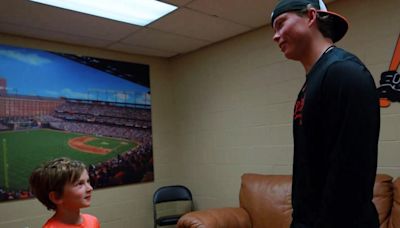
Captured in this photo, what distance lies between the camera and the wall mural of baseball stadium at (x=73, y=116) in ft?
10.1

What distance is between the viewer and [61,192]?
1460mm

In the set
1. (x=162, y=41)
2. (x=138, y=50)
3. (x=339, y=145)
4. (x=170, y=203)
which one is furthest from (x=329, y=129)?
(x=170, y=203)

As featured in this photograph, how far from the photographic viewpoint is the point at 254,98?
132 inches

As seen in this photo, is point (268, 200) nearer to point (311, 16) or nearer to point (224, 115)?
point (224, 115)

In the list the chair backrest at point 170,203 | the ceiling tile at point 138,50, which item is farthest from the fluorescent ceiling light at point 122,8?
the chair backrest at point 170,203

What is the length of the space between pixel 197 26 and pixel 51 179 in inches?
83.8

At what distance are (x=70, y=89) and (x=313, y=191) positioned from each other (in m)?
3.14

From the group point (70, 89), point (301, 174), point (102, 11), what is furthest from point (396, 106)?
point (70, 89)

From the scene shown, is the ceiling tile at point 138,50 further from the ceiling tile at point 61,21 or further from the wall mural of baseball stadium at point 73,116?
the ceiling tile at point 61,21

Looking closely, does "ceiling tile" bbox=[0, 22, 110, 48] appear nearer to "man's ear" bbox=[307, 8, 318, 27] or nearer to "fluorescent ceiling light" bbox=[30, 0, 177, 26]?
"fluorescent ceiling light" bbox=[30, 0, 177, 26]

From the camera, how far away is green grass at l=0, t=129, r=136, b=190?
304 centimetres

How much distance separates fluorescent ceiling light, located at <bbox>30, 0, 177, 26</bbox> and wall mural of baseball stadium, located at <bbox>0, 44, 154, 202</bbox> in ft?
3.04

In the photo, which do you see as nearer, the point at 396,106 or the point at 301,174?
the point at 301,174

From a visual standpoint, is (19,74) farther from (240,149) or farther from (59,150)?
(240,149)
